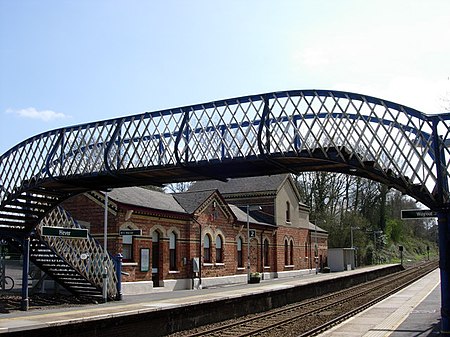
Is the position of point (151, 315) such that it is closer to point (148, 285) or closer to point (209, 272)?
point (148, 285)

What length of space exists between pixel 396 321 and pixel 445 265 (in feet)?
14.7

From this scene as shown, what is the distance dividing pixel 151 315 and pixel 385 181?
23.4ft

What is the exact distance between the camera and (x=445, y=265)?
1250 cm

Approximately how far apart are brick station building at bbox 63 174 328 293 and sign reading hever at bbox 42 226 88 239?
8.05 ft

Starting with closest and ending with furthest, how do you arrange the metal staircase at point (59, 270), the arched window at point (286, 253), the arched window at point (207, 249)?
the metal staircase at point (59, 270) → the arched window at point (207, 249) → the arched window at point (286, 253)

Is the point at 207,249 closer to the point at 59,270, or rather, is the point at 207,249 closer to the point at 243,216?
the point at 243,216

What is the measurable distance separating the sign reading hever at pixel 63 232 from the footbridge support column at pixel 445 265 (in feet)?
39.6

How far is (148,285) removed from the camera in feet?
84.5

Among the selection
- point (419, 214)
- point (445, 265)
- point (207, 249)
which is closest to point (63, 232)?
point (419, 214)

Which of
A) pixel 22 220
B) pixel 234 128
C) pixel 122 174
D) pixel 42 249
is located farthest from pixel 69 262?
pixel 234 128

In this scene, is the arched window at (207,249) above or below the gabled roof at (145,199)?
below

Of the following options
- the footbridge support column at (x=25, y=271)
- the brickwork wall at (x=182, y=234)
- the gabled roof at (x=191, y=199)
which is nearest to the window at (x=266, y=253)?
the brickwork wall at (x=182, y=234)

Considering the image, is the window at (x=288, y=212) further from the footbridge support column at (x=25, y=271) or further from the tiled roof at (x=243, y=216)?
the footbridge support column at (x=25, y=271)

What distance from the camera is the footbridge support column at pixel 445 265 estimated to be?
41.0ft
